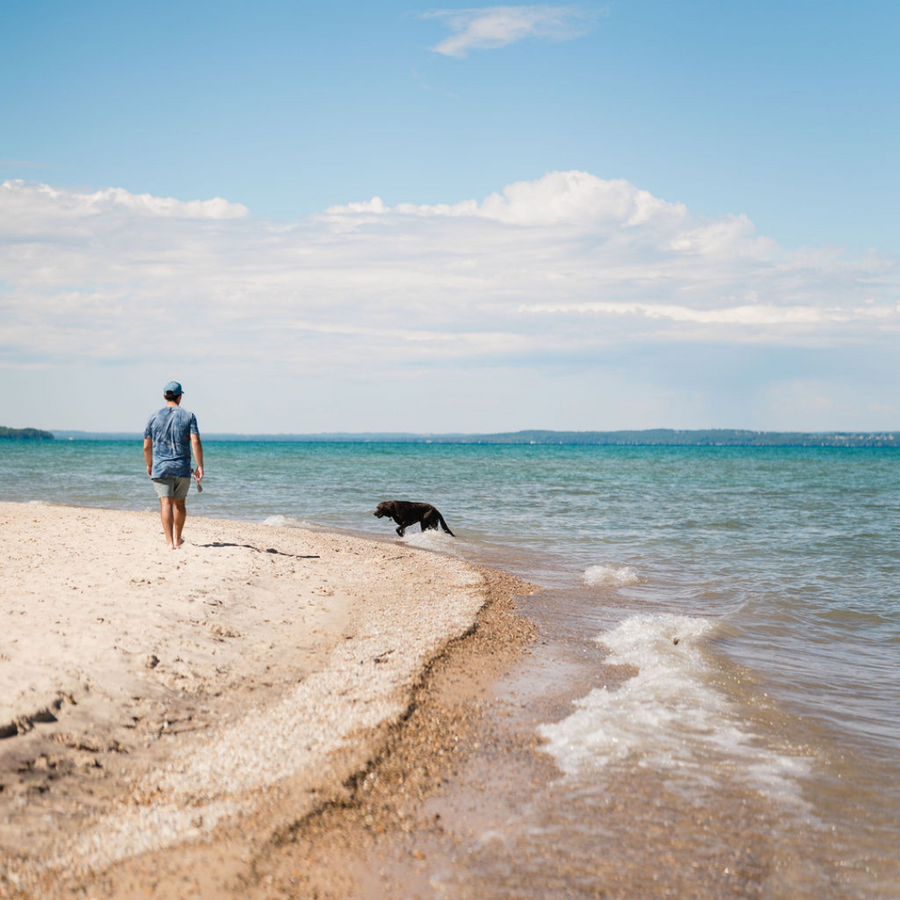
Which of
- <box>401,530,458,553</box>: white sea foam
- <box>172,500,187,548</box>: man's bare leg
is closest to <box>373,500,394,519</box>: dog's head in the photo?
<box>401,530,458,553</box>: white sea foam

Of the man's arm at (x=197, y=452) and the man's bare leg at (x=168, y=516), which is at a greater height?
the man's arm at (x=197, y=452)

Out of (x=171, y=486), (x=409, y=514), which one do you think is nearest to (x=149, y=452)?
(x=171, y=486)

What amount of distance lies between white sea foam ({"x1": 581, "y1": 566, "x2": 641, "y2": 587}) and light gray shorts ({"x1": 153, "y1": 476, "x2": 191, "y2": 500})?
6.84 meters

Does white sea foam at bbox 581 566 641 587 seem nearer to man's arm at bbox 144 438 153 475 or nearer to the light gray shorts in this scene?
the light gray shorts

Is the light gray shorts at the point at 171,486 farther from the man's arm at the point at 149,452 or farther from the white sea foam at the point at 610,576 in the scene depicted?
the white sea foam at the point at 610,576

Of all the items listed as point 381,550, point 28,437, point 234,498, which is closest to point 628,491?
point 234,498

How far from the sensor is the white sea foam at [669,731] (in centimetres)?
525

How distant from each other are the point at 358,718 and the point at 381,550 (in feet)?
30.1

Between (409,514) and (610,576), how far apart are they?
5768 millimetres

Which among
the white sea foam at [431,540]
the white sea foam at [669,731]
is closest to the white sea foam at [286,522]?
the white sea foam at [431,540]

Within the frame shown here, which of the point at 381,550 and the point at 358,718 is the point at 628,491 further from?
the point at 358,718

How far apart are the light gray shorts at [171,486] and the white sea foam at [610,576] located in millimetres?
6838

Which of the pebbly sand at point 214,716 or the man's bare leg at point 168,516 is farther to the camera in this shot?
the man's bare leg at point 168,516

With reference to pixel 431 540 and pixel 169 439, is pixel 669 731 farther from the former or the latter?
pixel 431 540
